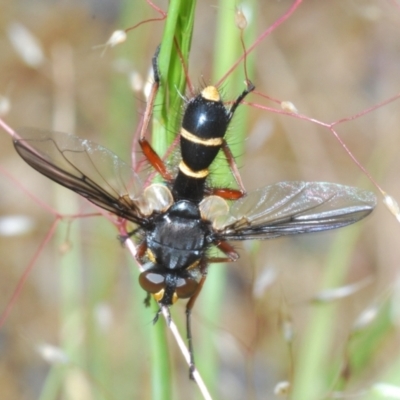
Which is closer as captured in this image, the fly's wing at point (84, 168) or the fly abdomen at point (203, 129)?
the fly's wing at point (84, 168)

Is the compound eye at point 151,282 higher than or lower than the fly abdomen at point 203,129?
lower

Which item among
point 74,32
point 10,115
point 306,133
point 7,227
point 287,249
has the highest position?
point 74,32

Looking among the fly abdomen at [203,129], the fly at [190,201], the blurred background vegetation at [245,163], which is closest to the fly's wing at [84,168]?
the fly at [190,201]

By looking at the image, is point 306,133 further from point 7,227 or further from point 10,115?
point 7,227

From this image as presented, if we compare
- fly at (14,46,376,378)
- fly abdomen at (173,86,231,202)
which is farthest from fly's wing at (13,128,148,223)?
fly abdomen at (173,86,231,202)

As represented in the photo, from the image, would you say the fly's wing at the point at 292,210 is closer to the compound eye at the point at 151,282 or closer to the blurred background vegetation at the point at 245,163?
the compound eye at the point at 151,282

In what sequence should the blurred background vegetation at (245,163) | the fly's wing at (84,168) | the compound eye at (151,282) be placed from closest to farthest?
the fly's wing at (84,168), the compound eye at (151,282), the blurred background vegetation at (245,163)

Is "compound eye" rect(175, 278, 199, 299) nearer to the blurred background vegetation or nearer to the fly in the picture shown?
the fly

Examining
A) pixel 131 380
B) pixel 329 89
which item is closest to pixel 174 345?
pixel 131 380
